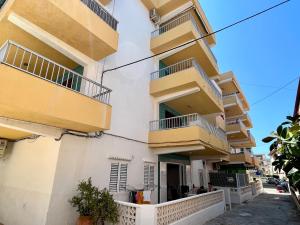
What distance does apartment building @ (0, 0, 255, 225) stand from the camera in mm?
6059

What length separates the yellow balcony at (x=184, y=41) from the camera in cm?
1219

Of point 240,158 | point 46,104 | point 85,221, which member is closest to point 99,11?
point 46,104

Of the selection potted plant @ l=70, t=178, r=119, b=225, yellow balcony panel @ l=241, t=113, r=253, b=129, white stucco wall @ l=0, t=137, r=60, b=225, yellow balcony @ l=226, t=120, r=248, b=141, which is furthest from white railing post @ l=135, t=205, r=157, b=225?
yellow balcony panel @ l=241, t=113, r=253, b=129

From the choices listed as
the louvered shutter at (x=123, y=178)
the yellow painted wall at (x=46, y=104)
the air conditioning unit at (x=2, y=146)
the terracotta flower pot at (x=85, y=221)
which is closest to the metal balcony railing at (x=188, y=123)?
the louvered shutter at (x=123, y=178)

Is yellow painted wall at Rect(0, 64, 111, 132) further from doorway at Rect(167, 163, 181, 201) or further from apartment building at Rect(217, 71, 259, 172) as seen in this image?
apartment building at Rect(217, 71, 259, 172)

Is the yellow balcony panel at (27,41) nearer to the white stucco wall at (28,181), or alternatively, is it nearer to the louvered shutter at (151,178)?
the white stucco wall at (28,181)

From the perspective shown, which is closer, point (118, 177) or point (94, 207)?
point (94, 207)

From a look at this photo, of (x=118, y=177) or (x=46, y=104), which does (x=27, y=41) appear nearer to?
(x=46, y=104)

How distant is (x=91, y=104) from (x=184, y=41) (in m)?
8.32

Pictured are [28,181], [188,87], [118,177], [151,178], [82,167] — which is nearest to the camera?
[82,167]

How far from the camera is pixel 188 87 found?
444 inches

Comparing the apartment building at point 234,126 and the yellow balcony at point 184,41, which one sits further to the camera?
the apartment building at point 234,126

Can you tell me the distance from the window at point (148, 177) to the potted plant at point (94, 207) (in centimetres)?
395

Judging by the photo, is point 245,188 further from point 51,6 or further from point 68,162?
point 51,6
